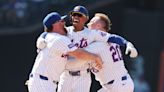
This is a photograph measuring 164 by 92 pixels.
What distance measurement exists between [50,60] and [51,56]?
0.05m

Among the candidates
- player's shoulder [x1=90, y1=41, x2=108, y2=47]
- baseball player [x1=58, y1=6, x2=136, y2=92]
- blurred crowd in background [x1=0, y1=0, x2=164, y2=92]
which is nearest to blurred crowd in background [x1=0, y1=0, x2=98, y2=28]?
blurred crowd in background [x1=0, y1=0, x2=164, y2=92]

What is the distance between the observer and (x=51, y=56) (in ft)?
36.0

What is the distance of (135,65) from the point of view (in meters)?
20.2

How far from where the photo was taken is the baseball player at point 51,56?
1093cm

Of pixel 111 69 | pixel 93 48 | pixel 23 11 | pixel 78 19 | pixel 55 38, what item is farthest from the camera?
pixel 23 11

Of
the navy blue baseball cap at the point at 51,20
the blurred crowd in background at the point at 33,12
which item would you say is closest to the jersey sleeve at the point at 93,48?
the navy blue baseball cap at the point at 51,20

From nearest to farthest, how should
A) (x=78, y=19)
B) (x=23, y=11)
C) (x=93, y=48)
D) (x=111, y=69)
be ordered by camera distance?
(x=78, y=19) < (x=93, y=48) < (x=111, y=69) < (x=23, y=11)

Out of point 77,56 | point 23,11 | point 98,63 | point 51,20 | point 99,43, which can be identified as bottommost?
point 98,63

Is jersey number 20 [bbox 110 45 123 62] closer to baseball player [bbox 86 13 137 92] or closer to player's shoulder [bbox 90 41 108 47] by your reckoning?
baseball player [bbox 86 13 137 92]

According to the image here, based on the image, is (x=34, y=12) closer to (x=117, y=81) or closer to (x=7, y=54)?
(x=7, y=54)

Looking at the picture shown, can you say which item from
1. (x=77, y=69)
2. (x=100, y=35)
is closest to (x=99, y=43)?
(x=100, y=35)

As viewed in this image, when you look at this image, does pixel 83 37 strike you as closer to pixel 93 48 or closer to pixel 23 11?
pixel 93 48

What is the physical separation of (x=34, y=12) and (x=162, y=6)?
10.7 feet

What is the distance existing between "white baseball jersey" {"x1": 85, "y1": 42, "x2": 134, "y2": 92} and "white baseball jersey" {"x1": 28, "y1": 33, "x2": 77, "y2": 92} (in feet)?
2.07
